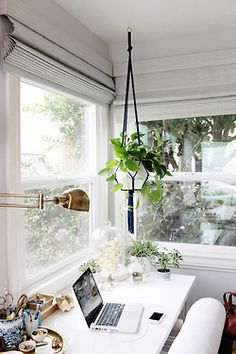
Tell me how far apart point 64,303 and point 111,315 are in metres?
0.28

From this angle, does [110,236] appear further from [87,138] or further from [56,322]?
[56,322]

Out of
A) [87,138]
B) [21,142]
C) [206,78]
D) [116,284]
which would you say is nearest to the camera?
[21,142]

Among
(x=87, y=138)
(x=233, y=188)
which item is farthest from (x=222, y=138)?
(x=87, y=138)

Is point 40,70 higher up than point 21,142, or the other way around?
point 40,70

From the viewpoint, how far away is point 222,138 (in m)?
2.78

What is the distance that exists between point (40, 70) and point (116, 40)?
114cm

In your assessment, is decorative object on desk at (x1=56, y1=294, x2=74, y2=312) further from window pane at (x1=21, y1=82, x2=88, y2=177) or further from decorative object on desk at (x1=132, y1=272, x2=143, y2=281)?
window pane at (x1=21, y1=82, x2=88, y2=177)

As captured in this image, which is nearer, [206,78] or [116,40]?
[206,78]

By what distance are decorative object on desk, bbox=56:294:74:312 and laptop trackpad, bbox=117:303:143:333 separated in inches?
12.1

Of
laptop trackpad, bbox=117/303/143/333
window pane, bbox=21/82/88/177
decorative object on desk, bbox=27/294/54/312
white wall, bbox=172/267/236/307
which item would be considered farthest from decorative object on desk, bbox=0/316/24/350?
white wall, bbox=172/267/236/307

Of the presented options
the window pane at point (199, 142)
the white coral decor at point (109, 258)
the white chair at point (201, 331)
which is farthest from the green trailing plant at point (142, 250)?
the white chair at point (201, 331)

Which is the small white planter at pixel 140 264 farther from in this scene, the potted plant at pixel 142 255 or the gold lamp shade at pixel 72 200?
the gold lamp shade at pixel 72 200

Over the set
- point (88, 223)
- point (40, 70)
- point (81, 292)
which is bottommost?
point (81, 292)

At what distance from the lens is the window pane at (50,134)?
2.05 metres
